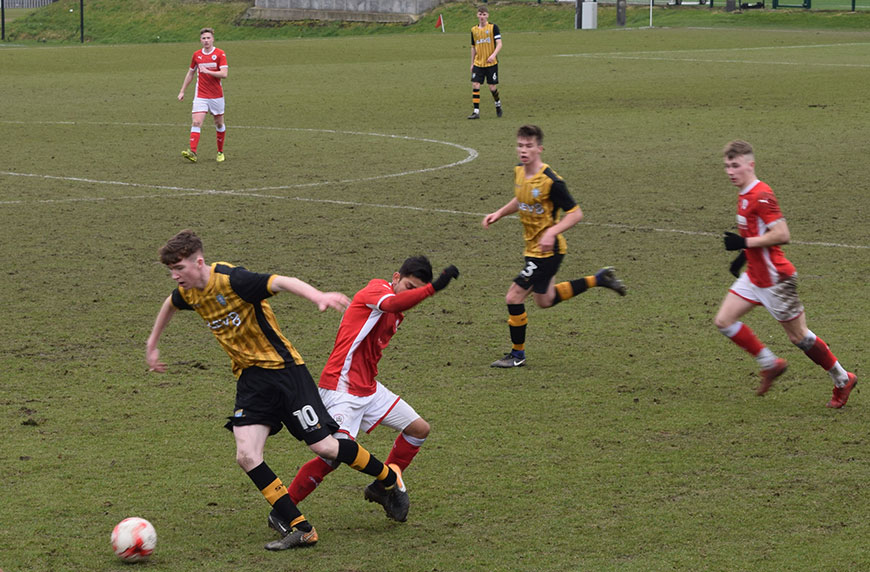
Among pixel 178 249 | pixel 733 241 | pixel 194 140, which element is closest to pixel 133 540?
pixel 178 249

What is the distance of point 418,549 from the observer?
6734 mm

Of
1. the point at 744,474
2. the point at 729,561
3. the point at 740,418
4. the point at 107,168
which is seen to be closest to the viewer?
the point at 729,561

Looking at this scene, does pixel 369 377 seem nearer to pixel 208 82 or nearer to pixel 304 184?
pixel 304 184

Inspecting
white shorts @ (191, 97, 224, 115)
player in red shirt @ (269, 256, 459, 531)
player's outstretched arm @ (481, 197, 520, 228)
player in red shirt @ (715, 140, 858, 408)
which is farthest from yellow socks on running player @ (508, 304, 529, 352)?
white shorts @ (191, 97, 224, 115)

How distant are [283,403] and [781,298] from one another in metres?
4.21

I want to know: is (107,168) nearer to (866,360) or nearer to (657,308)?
(657,308)

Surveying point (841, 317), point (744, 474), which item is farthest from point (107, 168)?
point (744, 474)

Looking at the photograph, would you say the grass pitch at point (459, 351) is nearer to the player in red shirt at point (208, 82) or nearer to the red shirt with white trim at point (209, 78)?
the player in red shirt at point (208, 82)

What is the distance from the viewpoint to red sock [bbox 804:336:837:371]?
902 centimetres

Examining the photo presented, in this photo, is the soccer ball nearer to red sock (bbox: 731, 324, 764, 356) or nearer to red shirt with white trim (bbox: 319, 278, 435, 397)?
red shirt with white trim (bbox: 319, 278, 435, 397)

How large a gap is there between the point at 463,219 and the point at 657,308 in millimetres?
4973

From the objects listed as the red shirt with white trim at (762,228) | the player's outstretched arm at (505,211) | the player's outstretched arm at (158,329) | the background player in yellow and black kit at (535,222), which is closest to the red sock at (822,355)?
the red shirt with white trim at (762,228)

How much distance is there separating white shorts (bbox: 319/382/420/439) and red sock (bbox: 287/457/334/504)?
25cm

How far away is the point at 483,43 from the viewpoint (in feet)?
91.6
